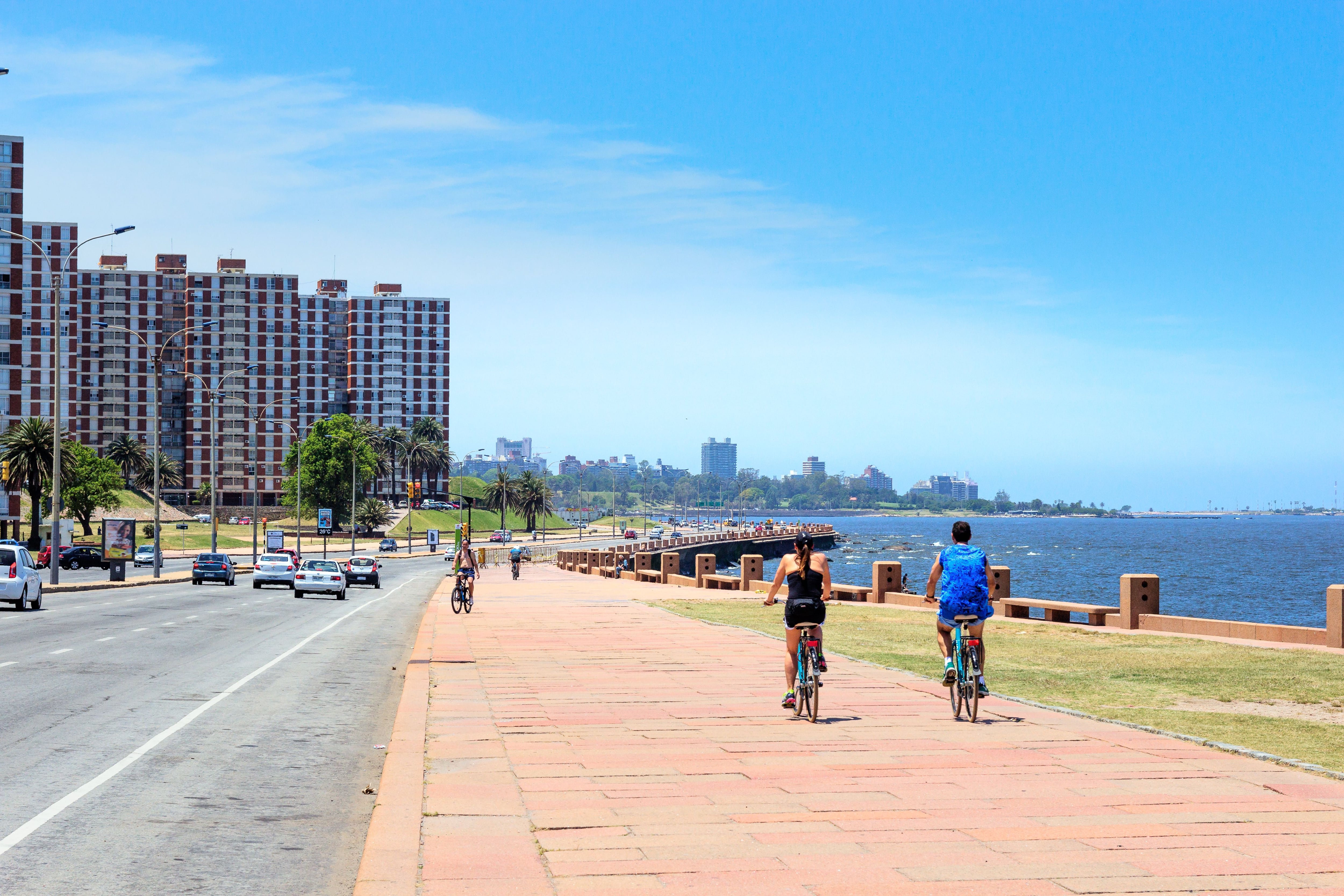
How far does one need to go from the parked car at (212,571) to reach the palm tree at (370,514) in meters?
97.9


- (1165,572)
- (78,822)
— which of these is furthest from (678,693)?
(1165,572)

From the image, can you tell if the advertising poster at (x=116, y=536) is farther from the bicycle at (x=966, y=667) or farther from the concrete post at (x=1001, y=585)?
the bicycle at (x=966, y=667)

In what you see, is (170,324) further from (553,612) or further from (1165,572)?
(553,612)

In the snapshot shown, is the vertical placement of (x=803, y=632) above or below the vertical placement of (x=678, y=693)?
above

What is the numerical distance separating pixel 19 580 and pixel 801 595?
84.3 feet

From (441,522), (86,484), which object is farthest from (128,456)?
(86,484)

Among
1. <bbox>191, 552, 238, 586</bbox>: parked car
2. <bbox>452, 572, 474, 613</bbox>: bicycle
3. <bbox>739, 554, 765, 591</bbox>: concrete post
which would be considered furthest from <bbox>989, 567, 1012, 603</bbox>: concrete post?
<bbox>191, 552, 238, 586</bbox>: parked car

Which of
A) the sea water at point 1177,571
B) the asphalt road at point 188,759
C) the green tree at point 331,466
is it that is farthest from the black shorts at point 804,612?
the green tree at point 331,466

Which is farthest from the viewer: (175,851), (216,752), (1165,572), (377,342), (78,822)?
(377,342)

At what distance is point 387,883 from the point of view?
6.12 meters

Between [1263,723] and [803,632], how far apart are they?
4.43 metres

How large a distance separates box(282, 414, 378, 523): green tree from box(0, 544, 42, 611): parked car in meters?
117

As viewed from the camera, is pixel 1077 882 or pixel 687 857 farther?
pixel 687 857

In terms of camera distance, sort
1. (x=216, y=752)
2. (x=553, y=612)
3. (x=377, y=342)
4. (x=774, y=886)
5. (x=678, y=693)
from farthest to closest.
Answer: (x=377, y=342) → (x=553, y=612) → (x=678, y=693) → (x=216, y=752) → (x=774, y=886)
